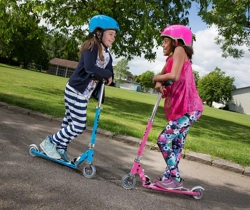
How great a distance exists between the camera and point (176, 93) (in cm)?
318

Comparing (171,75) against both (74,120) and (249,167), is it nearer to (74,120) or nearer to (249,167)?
(74,120)

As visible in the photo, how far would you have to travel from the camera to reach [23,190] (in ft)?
8.59

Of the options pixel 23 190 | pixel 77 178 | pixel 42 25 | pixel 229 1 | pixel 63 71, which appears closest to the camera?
pixel 23 190

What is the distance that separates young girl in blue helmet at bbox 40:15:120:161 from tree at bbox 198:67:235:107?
67526mm

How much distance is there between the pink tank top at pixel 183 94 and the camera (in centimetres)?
312

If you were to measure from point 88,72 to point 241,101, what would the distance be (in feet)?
225

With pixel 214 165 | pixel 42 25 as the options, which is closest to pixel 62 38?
pixel 42 25

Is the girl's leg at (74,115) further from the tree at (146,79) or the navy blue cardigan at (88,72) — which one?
the tree at (146,79)

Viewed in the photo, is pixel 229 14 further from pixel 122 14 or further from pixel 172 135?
pixel 172 135

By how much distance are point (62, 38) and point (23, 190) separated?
42.2ft

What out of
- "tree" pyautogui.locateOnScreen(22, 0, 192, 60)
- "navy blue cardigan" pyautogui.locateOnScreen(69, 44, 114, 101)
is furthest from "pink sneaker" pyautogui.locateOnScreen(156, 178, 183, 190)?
"tree" pyautogui.locateOnScreen(22, 0, 192, 60)

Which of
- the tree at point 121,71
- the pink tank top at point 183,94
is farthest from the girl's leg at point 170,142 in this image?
the tree at point 121,71

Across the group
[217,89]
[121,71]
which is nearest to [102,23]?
[217,89]

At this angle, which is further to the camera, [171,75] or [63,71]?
[63,71]
